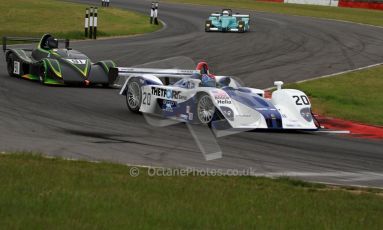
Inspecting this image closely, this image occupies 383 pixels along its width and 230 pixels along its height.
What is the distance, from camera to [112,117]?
1382cm

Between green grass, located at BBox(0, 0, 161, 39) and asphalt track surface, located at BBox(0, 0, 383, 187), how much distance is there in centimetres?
606

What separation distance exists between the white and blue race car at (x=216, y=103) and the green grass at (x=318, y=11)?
92.8ft

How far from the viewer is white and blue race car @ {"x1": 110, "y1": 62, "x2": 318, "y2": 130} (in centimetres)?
1286

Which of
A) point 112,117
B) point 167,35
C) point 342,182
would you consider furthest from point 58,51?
point 167,35

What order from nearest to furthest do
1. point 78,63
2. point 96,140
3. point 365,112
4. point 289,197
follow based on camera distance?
point 289,197, point 96,140, point 365,112, point 78,63

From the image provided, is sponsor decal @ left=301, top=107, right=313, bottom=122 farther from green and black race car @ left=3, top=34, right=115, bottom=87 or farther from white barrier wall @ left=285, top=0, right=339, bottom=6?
white barrier wall @ left=285, top=0, right=339, bottom=6

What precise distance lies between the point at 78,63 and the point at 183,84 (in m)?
4.83

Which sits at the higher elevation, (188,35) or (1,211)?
(1,211)

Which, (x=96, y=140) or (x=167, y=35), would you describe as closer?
(x=96, y=140)

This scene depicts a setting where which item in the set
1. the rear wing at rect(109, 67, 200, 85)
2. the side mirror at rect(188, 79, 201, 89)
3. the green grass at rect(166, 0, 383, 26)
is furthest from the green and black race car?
the green grass at rect(166, 0, 383, 26)

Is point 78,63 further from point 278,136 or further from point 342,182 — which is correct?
point 342,182

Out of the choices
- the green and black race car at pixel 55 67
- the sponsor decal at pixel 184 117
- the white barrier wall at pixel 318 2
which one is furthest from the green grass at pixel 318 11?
the sponsor decal at pixel 184 117

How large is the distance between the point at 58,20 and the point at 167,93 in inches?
984

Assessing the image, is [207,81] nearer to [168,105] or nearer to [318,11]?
[168,105]
